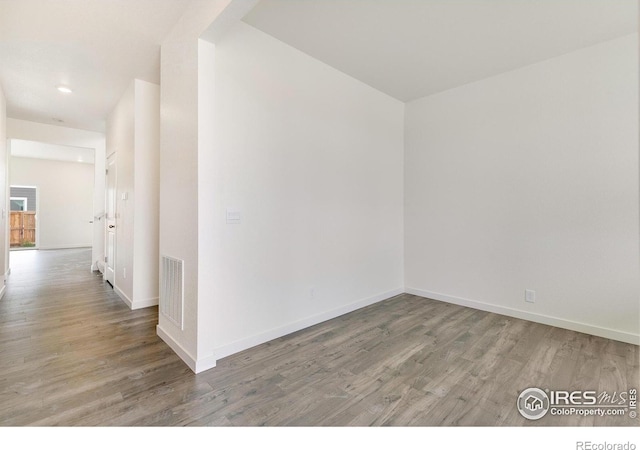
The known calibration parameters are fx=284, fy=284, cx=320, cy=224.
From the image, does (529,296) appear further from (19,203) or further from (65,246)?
(19,203)

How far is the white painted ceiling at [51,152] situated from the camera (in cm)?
727

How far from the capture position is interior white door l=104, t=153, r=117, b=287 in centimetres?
453

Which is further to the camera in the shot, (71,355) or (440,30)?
(440,30)

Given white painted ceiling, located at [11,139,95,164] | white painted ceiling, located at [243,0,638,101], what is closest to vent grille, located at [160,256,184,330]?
white painted ceiling, located at [243,0,638,101]

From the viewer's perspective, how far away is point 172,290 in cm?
255

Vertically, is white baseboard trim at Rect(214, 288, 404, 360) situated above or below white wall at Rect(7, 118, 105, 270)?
below

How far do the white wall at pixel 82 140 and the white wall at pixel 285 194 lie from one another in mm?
4787

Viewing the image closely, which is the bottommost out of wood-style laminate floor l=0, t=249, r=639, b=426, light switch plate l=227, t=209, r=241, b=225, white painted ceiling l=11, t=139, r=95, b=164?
wood-style laminate floor l=0, t=249, r=639, b=426

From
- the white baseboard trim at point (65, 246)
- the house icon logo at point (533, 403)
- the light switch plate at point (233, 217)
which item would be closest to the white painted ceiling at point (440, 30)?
the light switch plate at point (233, 217)

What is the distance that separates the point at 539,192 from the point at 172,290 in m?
3.96

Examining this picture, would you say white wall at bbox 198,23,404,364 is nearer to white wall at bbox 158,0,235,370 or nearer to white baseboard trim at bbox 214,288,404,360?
white baseboard trim at bbox 214,288,404,360

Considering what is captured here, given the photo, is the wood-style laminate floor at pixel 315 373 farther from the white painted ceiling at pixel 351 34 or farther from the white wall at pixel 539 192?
the white painted ceiling at pixel 351 34

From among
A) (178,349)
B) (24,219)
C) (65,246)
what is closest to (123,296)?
(178,349)

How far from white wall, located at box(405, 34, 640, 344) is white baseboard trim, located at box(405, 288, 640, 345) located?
0.01 meters
